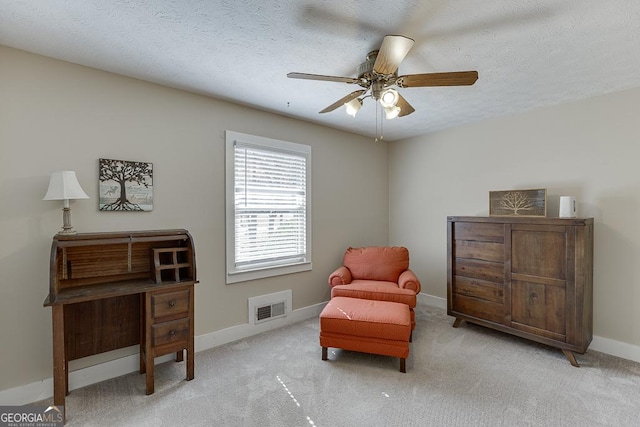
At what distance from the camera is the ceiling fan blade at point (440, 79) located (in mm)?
1659

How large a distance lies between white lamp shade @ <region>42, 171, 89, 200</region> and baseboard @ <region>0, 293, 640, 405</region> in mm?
1359

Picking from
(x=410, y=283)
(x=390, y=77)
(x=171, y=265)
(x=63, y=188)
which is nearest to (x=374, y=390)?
(x=410, y=283)

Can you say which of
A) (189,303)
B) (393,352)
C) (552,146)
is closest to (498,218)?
(552,146)

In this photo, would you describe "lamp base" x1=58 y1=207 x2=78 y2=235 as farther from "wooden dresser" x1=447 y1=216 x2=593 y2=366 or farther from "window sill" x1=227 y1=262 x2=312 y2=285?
"wooden dresser" x1=447 y1=216 x2=593 y2=366

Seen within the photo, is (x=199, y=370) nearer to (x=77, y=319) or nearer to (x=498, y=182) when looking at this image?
(x=77, y=319)

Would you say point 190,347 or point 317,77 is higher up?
point 317,77

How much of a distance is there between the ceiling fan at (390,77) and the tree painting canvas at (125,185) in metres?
1.58

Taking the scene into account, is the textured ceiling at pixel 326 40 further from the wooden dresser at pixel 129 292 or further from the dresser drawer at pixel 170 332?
the dresser drawer at pixel 170 332

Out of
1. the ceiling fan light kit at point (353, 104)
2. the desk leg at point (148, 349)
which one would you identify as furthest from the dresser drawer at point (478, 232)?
the desk leg at point (148, 349)

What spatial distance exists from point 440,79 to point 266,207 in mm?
2155

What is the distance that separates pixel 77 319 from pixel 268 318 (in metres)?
1.70

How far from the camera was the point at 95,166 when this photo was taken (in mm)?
2277

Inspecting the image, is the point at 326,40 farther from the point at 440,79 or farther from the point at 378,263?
the point at 378,263

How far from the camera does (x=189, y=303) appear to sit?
7.58 feet
